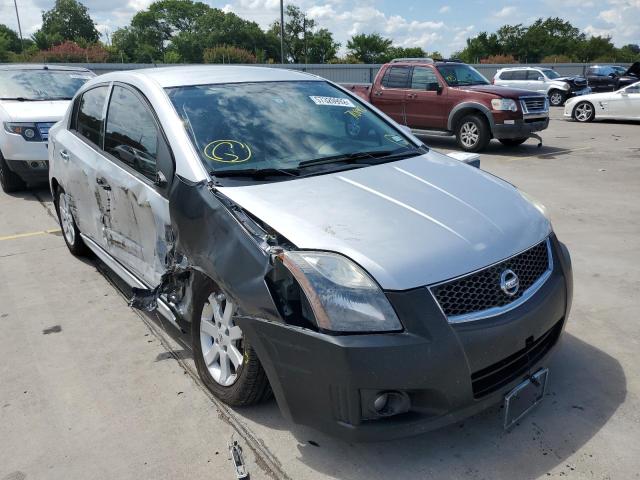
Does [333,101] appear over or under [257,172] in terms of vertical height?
over

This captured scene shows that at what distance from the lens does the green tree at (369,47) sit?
8562cm

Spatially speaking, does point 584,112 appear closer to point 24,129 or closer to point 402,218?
point 24,129

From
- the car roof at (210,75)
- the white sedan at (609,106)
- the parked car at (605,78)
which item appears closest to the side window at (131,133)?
the car roof at (210,75)

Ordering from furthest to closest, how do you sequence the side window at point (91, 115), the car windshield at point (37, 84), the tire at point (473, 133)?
1. the tire at point (473, 133)
2. the car windshield at point (37, 84)
3. the side window at point (91, 115)

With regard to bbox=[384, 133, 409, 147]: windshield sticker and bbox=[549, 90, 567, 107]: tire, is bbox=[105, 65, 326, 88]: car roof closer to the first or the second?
bbox=[384, 133, 409, 147]: windshield sticker

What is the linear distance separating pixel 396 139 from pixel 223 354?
1892 mm

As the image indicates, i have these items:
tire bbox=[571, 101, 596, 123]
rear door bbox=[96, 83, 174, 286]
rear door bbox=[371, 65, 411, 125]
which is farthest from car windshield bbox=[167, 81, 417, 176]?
tire bbox=[571, 101, 596, 123]

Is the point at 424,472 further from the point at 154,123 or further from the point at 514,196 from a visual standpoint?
the point at 154,123

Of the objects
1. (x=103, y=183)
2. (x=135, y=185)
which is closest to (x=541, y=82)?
(x=103, y=183)

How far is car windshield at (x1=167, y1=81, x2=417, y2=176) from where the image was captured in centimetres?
308

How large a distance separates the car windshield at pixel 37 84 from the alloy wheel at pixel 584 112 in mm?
14028

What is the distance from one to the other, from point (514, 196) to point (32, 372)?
303 centimetres

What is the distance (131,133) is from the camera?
3598mm

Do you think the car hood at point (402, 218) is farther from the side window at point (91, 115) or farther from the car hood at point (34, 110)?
the car hood at point (34, 110)
